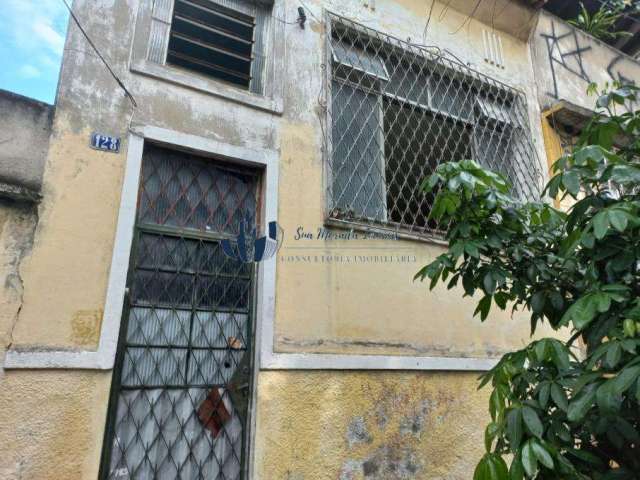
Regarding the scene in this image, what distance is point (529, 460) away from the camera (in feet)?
5.82

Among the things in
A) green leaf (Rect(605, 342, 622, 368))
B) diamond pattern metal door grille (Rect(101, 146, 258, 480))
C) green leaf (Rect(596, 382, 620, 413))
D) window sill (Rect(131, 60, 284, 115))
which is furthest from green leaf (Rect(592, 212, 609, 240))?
window sill (Rect(131, 60, 284, 115))

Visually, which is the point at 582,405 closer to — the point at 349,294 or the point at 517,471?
the point at 517,471

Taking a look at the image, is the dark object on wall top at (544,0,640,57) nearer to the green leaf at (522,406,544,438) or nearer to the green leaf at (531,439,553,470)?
the green leaf at (522,406,544,438)

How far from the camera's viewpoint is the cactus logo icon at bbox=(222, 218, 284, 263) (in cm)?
378

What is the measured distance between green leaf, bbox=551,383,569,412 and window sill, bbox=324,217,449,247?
2414 millimetres

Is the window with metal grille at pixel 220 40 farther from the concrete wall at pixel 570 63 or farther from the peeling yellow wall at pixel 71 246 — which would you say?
the concrete wall at pixel 570 63

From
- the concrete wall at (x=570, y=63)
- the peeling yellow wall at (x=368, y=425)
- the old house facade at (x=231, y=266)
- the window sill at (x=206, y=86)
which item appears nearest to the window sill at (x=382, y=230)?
the old house facade at (x=231, y=266)

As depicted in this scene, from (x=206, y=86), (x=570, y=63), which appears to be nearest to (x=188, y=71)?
(x=206, y=86)

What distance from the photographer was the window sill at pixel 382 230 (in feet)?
13.6

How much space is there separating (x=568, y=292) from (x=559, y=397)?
2.73ft

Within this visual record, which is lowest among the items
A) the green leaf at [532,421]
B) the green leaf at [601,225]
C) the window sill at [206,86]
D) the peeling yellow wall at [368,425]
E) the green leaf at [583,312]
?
the peeling yellow wall at [368,425]

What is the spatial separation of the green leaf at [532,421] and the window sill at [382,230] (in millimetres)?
2466

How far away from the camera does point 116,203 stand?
3.35 metres

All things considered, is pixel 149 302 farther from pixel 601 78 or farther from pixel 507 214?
pixel 601 78
